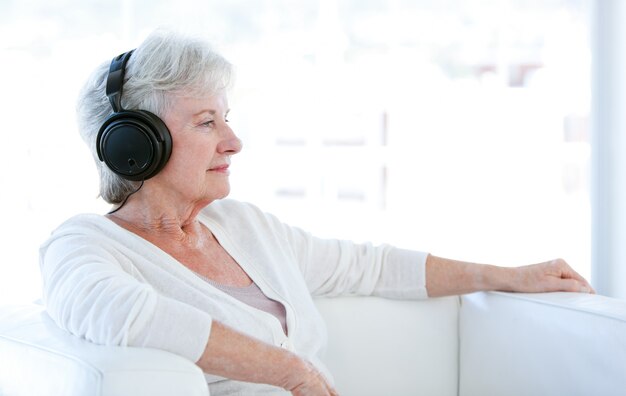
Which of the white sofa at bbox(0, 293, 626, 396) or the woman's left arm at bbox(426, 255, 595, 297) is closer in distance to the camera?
the white sofa at bbox(0, 293, 626, 396)

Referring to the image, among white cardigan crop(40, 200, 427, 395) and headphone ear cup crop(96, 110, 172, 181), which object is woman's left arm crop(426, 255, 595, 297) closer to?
white cardigan crop(40, 200, 427, 395)

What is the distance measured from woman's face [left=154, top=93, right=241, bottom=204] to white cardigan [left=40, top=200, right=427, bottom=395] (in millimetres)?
134

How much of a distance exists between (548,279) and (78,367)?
1.03m

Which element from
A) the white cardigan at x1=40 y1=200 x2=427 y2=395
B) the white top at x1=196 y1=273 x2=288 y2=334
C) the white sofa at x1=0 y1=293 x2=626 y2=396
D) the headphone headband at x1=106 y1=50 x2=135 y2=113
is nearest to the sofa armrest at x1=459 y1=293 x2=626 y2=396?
the white sofa at x1=0 y1=293 x2=626 y2=396

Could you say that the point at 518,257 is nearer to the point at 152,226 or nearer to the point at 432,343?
the point at 432,343

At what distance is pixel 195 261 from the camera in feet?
4.96

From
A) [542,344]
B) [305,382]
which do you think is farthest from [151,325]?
[542,344]

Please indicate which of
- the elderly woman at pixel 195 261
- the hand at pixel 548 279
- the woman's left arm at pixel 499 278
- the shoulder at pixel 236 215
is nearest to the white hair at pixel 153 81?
the elderly woman at pixel 195 261

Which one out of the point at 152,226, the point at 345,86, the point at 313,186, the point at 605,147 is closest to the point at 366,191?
the point at 313,186

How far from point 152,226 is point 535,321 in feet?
2.65

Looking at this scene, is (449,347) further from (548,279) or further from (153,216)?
(153,216)

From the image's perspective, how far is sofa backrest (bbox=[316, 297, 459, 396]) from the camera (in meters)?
1.71

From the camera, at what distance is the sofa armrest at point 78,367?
1.03 m

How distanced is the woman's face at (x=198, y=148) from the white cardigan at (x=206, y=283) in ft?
0.44
